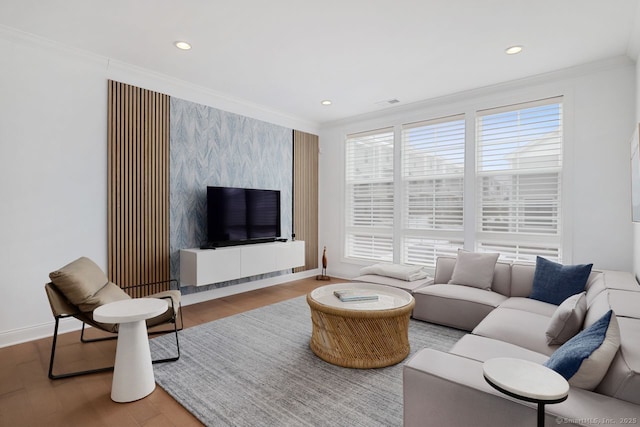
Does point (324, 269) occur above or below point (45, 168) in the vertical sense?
below

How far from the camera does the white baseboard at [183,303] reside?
115 inches

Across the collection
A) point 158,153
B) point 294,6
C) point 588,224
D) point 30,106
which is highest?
point 294,6

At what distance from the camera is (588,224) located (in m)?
3.59

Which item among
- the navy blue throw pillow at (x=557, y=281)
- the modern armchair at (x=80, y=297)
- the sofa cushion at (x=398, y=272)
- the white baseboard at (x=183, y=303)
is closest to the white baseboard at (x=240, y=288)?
the white baseboard at (x=183, y=303)

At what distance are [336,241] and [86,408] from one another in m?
4.32

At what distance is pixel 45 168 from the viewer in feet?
10.1

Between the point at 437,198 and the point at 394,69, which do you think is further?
the point at 437,198

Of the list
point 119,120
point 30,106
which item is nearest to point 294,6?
point 119,120

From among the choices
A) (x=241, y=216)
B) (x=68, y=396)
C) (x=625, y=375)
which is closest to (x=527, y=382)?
(x=625, y=375)

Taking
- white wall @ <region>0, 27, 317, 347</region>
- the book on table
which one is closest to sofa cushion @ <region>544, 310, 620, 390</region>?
the book on table

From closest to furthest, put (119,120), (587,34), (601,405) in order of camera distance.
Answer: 1. (601,405)
2. (587,34)
3. (119,120)

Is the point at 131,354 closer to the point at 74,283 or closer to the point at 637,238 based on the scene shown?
the point at 74,283

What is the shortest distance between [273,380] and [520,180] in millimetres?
3663

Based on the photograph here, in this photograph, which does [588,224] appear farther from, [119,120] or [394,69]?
[119,120]
